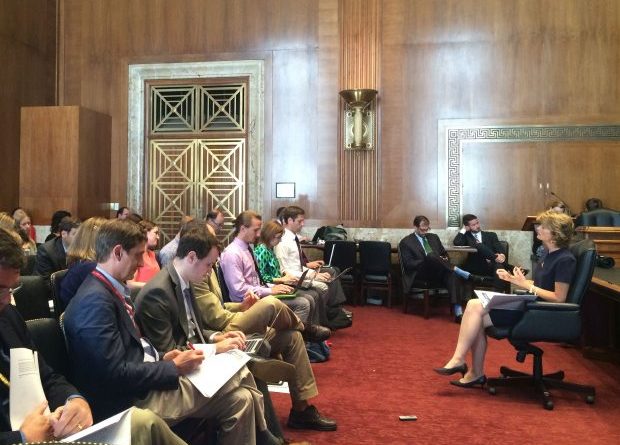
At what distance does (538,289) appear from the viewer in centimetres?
408

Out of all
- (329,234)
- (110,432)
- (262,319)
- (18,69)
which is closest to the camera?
(110,432)

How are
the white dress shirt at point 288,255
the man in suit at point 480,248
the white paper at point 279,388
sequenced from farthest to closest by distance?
1. the man in suit at point 480,248
2. the white dress shirt at point 288,255
3. the white paper at point 279,388

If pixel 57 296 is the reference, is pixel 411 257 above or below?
below

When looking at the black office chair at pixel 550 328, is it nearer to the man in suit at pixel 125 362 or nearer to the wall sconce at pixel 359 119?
the man in suit at pixel 125 362

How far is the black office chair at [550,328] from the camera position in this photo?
390cm

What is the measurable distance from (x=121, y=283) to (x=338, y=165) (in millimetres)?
6968

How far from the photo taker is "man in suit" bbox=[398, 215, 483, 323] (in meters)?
7.19

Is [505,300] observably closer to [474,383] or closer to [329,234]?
[474,383]

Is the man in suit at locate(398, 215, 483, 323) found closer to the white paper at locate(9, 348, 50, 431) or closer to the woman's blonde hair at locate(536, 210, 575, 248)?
the woman's blonde hair at locate(536, 210, 575, 248)

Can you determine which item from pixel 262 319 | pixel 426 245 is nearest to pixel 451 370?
pixel 262 319

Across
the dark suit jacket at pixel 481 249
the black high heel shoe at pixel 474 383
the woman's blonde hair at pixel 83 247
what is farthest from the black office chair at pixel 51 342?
the dark suit jacket at pixel 481 249

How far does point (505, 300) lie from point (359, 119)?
5.34 m

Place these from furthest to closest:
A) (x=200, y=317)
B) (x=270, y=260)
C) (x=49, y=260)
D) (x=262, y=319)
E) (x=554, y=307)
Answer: (x=270, y=260), (x=49, y=260), (x=554, y=307), (x=262, y=319), (x=200, y=317)

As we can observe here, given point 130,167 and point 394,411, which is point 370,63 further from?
point 394,411
